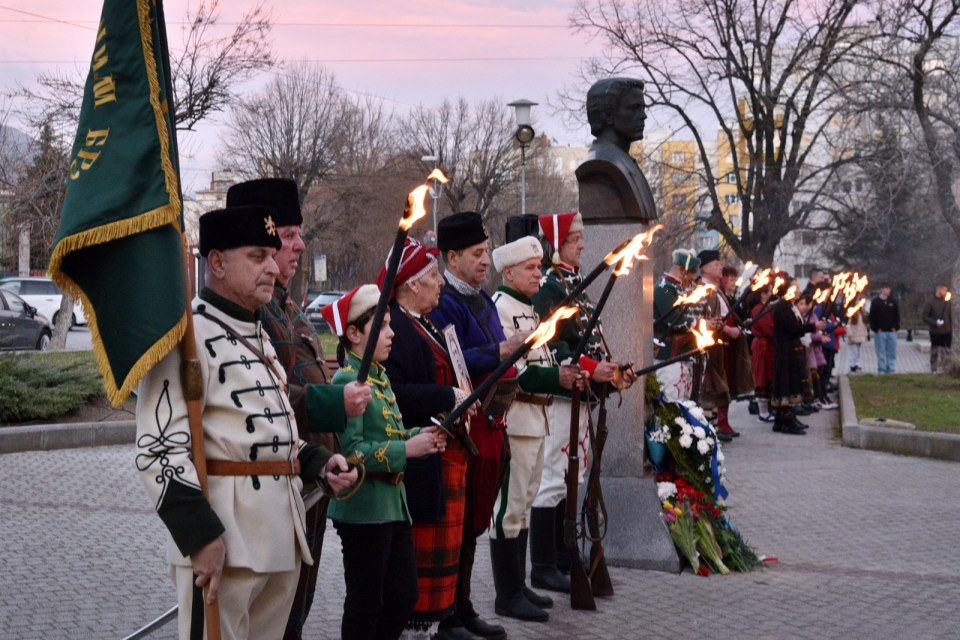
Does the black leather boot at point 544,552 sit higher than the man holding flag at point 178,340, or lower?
lower

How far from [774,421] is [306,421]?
11955 millimetres

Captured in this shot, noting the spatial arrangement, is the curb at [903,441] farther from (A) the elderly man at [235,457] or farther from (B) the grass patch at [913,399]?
(A) the elderly man at [235,457]

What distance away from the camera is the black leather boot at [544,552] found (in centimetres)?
623

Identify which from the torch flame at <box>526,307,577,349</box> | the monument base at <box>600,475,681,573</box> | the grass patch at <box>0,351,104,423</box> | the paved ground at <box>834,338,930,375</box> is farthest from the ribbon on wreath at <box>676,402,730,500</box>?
the paved ground at <box>834,338,930,375</box>

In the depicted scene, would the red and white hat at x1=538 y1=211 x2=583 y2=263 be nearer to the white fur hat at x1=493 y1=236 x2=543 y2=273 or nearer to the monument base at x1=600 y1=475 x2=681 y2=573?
the white fur hat at x1=493 y1=236 x2=543 y2=273

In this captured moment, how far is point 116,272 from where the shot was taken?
10.1 ft

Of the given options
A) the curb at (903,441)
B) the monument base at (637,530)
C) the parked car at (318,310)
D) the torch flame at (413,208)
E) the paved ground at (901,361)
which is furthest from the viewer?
the parked car at (318,310)

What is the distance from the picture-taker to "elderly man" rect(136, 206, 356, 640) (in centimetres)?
298

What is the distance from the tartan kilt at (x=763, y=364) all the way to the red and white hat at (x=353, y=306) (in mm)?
11235

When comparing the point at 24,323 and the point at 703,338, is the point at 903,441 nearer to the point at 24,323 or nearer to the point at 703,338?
the point at 703,338

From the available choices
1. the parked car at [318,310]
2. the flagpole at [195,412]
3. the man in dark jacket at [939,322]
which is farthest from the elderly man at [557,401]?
the parked car at [318,310]

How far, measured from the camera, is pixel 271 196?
404cm

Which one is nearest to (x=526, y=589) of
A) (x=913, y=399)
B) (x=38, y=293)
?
(x=913, y=399)

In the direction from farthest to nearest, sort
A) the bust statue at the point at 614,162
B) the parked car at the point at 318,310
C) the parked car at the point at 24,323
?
the parked car at the point at 318,310
the parked car at the point at 24,323
the bust statue at the point at 614,162
